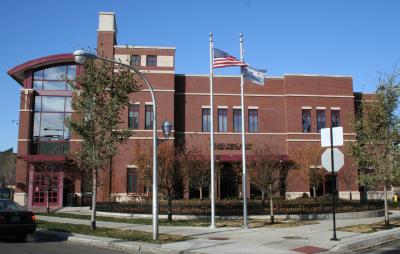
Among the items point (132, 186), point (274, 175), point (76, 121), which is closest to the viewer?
point (76, 121)

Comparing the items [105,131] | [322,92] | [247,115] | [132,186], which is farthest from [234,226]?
[322,92]

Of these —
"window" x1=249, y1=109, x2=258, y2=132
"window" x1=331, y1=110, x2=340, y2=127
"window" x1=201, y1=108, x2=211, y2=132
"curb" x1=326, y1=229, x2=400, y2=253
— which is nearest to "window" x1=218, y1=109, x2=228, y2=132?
"window" x1=201, y1=108, x2=211, y2=132

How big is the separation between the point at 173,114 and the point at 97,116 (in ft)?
82.7

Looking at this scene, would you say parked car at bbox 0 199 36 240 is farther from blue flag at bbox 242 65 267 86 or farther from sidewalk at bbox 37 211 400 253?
blue flag at bbox 242 65 267 86

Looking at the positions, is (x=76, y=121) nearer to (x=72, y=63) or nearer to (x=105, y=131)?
(x=105, y=131)

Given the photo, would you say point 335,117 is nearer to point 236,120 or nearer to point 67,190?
point 236,120

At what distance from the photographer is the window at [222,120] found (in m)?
46.5

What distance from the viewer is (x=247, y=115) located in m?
46.8

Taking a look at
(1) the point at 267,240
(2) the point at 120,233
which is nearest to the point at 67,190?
(2) the point at 120,233

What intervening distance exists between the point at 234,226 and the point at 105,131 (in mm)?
7204

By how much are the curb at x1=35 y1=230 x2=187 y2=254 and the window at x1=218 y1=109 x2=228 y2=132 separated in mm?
29128

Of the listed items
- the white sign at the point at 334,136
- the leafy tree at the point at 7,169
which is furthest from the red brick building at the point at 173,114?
the leafy tree at the point at 7,169

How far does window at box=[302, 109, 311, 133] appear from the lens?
4731 cm

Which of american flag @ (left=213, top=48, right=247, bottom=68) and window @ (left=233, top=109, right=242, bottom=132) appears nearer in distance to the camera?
american flag @ (left=213, top=48, right=247, bottom=68)
